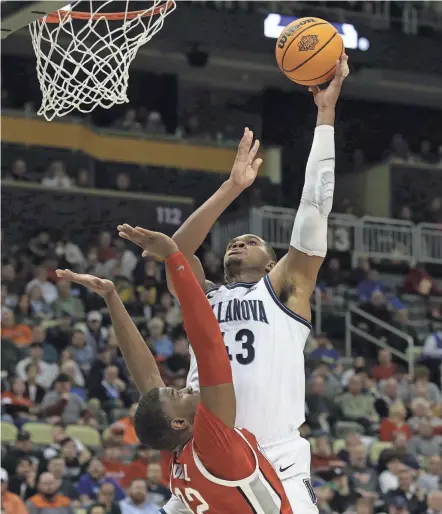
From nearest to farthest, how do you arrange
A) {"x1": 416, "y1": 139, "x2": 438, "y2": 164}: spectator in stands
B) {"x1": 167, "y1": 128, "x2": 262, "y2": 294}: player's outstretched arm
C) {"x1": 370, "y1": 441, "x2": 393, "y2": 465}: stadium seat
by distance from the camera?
{"x1": 167, "y1": 128, "x2": 262, "y2": 294}: player's outstretched arm, {"x1": 370, "y1": 441, "x2": 393, "y2": 465}: stadium seat, {"x1": 416, "y1": 139, "x2": 438, "y2": 164}: spectator in stands

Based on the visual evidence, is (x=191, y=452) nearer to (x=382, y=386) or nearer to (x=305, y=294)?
(x=305, y=294)

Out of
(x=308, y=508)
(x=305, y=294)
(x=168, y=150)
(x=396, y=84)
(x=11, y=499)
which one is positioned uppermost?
(x=396, y=84)

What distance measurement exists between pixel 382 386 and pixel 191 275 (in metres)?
10.5

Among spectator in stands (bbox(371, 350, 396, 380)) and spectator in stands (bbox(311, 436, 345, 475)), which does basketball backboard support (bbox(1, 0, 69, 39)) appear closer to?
spectator in stands (bbox(311, 436, 345, 475))

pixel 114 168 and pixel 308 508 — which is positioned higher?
pixel 114 168

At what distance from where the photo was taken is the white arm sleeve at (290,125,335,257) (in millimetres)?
4598

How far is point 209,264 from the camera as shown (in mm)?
15969

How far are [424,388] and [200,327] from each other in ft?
34.5

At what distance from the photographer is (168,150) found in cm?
1930

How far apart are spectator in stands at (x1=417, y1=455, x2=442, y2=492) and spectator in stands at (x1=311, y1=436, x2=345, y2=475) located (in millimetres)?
834

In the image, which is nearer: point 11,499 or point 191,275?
point 191,275

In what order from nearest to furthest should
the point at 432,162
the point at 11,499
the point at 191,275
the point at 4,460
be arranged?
the point at 191,275 → the point at 11,499 → the point at 4,460 → the point at 432,162

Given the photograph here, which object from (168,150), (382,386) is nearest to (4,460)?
(382,386)

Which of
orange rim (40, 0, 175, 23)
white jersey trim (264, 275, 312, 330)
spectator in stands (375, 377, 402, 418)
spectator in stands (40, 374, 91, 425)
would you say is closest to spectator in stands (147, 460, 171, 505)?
spectator in stands (40, 374, 91, 425)
